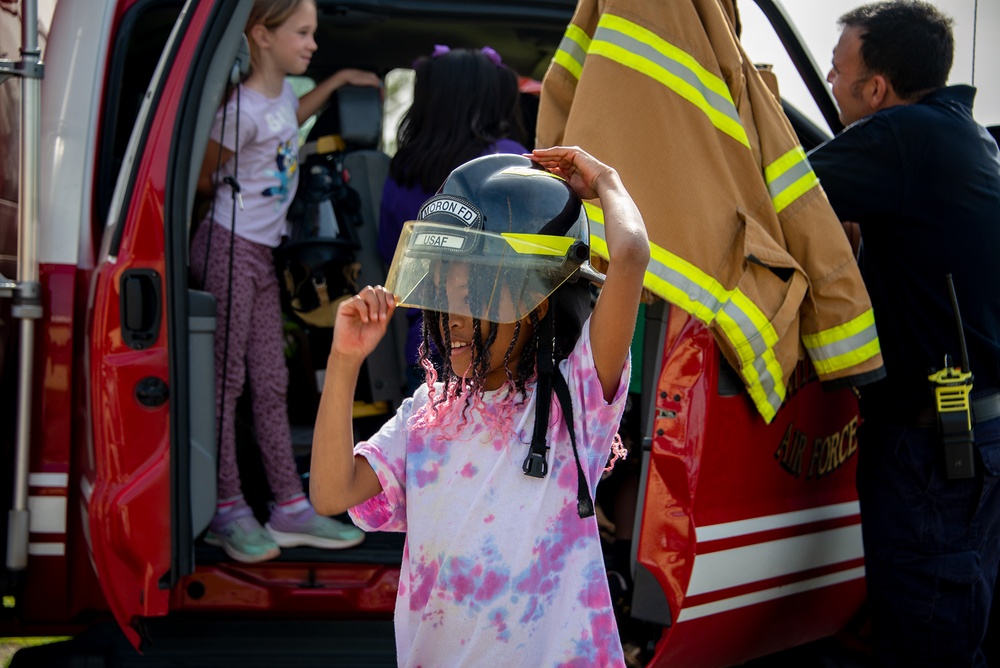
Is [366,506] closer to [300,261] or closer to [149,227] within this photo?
[149,227]

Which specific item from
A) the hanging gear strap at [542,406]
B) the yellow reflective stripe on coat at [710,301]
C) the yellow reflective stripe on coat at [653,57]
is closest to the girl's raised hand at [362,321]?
the hanging gear strap at [542,406]

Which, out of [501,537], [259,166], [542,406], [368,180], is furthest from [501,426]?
[368,180]

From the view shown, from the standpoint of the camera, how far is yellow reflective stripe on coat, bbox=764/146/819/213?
264cm

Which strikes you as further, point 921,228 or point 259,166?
point 259,166

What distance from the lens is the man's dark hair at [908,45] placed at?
297 centimetres

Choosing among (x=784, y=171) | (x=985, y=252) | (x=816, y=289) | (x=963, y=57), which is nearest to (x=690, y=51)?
(x=784, y=171)

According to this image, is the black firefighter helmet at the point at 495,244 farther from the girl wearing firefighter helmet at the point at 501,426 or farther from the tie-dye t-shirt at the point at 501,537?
the tie-dye t-shirt at the point at 501,537

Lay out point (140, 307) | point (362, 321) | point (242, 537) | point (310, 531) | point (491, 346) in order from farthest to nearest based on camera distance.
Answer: point (310, 531) → point (242, 537) → point (140, 307) → point (491, 346) → point (362, 321)

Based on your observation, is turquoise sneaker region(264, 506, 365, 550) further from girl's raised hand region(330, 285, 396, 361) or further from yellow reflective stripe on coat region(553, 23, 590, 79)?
girl's raised hand region(330, 285, 396, 361)

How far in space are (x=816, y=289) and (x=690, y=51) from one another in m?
0.65

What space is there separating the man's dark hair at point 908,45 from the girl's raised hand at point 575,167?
4.85 feet

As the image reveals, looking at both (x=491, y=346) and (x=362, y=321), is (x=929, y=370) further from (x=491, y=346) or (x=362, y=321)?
(x=362, y=321)

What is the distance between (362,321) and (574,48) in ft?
4.17

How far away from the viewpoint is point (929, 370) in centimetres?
284
